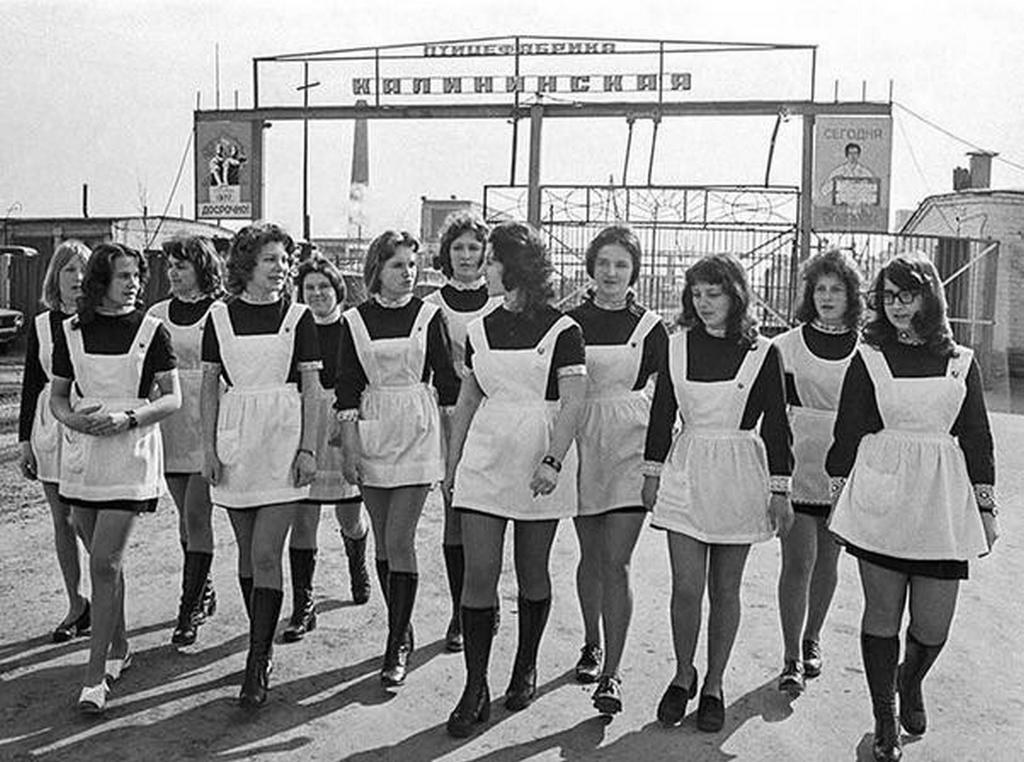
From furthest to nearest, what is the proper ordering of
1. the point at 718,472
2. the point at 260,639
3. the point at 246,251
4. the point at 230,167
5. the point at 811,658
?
the point at 230,167 < the point at 811,658 < the point at 246,251 < the point at 260,639 < the point at 718,472

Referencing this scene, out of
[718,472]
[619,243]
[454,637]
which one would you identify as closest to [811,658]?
[718,472]

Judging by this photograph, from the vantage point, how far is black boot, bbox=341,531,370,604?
21.4 feet

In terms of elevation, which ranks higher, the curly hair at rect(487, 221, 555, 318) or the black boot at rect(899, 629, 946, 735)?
the curly hair at rect(487, 221, 555, 318)

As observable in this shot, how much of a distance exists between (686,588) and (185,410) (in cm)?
280

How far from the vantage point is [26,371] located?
229 inches

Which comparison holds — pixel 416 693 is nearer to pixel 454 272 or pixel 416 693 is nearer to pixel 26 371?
pixel 454 272

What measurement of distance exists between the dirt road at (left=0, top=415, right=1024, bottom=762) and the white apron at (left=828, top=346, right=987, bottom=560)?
2.77 feet

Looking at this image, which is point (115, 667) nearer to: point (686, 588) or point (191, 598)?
point (191, 598)

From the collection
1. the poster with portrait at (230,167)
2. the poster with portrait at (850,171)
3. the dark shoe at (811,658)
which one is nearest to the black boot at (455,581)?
the dark shoe at (811,658)

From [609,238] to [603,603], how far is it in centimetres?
157

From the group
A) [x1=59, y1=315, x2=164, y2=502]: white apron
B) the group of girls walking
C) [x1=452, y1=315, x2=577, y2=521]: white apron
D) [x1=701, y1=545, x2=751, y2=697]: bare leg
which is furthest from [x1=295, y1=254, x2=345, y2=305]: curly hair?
[x1=701, y1=545, x2=751, y2=697]: bare leg

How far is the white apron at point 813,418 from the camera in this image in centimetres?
526

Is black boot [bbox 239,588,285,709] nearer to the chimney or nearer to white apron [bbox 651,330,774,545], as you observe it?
white apron [bbox 651,330,774,545]

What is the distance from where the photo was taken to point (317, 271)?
612 cm
